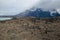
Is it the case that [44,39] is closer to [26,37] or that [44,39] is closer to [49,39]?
[49,39]

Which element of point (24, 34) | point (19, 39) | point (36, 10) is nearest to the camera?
point (19, 39)

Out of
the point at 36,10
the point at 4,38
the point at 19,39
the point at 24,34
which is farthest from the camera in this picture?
the point at 36,10

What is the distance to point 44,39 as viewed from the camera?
35469 mm

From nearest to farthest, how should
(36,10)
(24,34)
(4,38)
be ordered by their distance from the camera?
(4,38) → (24,34) → (36,10)

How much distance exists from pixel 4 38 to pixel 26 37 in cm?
543

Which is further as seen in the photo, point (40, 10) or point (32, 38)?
point (40, 10)

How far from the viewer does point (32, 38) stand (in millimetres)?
36719

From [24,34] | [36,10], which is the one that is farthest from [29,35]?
[36,10]

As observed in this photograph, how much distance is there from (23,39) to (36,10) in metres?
122

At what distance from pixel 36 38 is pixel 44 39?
2.01 m

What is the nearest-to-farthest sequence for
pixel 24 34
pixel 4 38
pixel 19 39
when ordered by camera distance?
1. pixel 19 39
2. pixel 4 38
3. pixel 24 34

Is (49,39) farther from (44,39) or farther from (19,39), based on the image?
(19,39)

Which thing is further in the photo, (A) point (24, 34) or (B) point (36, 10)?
(B) point (36, 10)

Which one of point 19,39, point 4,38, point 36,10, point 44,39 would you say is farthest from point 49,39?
point 36,10
